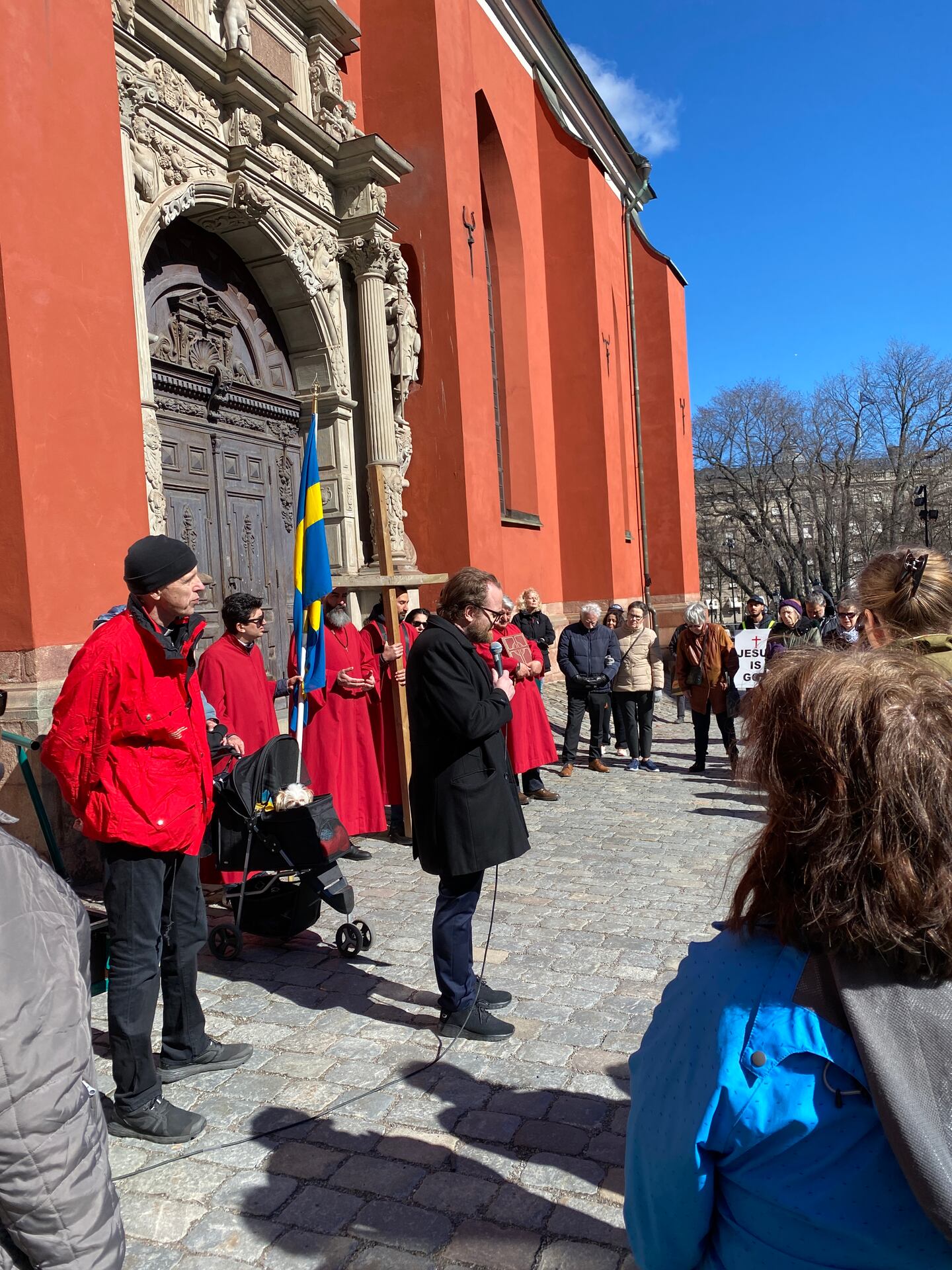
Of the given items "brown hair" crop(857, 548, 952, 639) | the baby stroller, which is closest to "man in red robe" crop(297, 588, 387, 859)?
the baby stroller

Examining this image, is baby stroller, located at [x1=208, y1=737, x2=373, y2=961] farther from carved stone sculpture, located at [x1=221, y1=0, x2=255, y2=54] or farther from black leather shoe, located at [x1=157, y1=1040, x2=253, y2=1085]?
carved stone sculpture, located at [x1=221, y1=0, x2=255, y2=54]

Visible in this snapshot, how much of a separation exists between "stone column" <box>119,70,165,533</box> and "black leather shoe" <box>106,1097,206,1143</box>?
13.9 ft

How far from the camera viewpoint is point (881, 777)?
114 cm

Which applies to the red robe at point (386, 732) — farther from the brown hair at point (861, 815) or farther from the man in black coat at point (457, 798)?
the brown hair at point (861, 815)

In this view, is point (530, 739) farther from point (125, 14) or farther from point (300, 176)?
point (125, 14)

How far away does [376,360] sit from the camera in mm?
10445

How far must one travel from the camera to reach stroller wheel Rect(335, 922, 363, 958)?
478 cm

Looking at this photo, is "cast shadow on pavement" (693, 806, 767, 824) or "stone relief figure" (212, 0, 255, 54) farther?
"stone relief figure" (212, 0, 255, 54)

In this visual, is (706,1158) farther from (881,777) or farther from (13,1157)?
(13,1157)

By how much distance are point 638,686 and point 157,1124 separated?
7885 mm

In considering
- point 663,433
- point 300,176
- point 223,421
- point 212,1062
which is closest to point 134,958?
point 212,1062

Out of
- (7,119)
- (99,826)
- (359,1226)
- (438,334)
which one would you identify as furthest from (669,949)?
(438,334)

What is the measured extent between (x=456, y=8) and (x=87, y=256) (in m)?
8.35

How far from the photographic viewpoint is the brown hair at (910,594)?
2.71 meters
